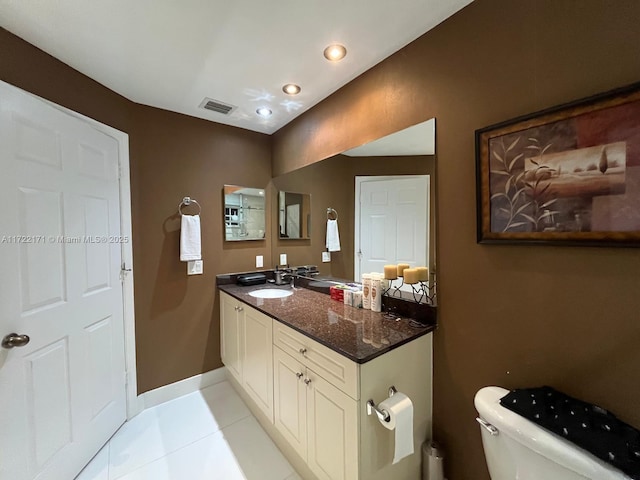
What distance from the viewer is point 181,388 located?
229 centimetres

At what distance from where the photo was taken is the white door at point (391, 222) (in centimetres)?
148

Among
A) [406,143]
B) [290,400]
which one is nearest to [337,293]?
[290,400]

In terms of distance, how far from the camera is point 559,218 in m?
0.96

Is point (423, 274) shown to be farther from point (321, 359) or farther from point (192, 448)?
point (192, 448)

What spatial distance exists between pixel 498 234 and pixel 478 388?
728mm

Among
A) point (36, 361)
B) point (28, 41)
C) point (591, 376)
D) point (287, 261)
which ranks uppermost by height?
point (28, 41)

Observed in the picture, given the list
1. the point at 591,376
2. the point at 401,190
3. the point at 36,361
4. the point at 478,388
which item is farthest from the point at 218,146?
the point at 591,376

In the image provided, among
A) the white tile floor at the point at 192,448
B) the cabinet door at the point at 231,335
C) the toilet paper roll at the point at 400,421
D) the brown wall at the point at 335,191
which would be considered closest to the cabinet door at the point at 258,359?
the cabinet door at the point at 231,335

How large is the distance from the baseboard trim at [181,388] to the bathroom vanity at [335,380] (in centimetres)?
77

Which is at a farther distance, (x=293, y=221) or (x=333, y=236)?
(x=293, y=221)

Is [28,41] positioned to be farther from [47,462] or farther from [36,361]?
[47,462]

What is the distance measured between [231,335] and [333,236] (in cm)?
123

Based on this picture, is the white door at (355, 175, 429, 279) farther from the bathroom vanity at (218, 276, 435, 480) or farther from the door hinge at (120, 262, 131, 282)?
the door hinge at (120, 262, 131, 282)

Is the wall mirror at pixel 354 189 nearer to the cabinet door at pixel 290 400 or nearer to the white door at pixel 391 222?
the white door at pixel 391 222
